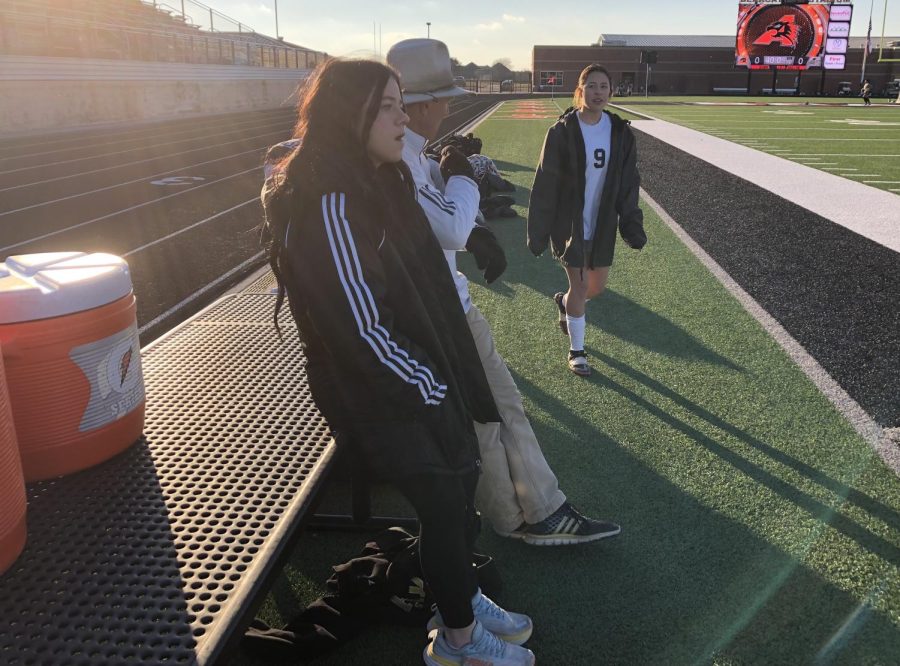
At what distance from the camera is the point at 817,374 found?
4395 mm

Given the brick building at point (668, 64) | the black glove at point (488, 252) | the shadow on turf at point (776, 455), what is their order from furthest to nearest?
the brick building at point (668, 64), the shadow on turf at point (776, 455), the black glove at point (488, 252)

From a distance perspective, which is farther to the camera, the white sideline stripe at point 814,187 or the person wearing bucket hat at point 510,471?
the white sideline stripe at point 814,187

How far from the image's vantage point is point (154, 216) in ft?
34.7

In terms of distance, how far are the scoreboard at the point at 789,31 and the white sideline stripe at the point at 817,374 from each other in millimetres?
62225

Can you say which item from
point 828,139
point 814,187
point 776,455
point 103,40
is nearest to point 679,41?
point 103,40

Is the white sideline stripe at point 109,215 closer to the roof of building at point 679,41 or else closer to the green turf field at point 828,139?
the green turf field at point 828,139

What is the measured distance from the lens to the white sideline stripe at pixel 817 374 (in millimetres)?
3535

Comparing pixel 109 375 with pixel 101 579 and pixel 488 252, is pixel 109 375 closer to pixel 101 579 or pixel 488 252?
pixel 101 579

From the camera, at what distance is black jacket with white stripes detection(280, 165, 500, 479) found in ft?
5.47

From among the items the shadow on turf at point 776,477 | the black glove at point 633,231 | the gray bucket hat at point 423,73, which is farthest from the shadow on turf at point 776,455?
the gray bucket hat at point 423,73

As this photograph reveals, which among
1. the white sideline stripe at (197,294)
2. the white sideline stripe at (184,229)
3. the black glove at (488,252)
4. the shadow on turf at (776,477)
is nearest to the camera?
the black glove at (488,252)

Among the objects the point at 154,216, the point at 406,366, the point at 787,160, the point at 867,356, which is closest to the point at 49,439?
the point at 406,366

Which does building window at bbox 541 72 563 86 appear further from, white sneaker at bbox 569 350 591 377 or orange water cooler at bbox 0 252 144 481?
orange water cooler at bbox 0 252 144 481

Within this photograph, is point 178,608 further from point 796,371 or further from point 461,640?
point 796,371
